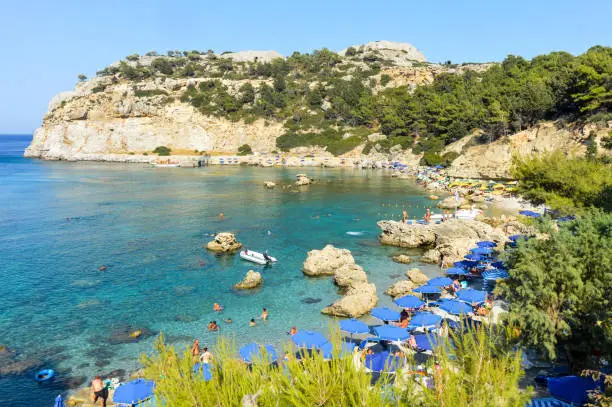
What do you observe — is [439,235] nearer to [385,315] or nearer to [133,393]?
[385,315]

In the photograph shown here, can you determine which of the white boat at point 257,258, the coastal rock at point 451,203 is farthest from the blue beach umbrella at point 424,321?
the coastal rock at point 451,203

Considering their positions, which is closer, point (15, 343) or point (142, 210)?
point (15, 343)

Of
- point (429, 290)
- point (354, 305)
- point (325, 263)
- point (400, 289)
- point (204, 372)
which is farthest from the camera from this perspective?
point (325, 263)

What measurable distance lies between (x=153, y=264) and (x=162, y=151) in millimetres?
96456

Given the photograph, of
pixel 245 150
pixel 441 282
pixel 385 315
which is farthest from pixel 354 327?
pixel 245 150

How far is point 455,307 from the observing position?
20.8 meters

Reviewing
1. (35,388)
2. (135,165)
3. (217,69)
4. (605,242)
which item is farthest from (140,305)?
(217,69)

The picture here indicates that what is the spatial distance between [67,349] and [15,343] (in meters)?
3.19

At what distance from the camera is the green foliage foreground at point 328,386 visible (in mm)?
6969

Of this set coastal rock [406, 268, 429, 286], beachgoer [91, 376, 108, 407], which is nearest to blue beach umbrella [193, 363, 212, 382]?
beachgoer [91, 376, 108, 407]

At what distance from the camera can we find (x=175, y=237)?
41.8 meters

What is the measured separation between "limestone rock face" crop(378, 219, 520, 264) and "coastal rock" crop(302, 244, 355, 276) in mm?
7031

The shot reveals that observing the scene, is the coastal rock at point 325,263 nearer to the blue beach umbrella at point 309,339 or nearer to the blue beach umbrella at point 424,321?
the blue beach umbrella at point 424,321

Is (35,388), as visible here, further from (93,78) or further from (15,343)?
(93,78)
